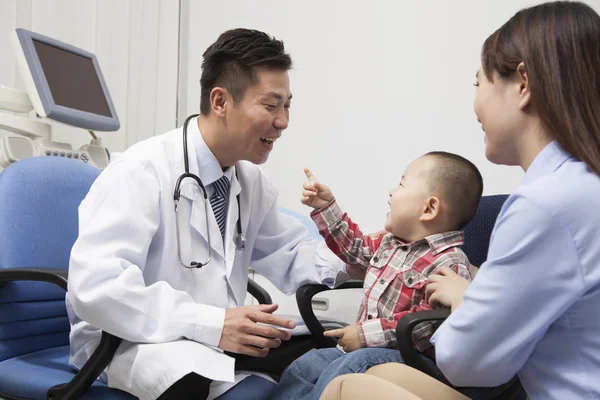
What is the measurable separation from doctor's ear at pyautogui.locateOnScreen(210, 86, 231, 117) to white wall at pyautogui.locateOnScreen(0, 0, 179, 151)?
1.45 m

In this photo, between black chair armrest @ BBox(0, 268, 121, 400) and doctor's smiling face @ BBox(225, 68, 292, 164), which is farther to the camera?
doctor's smiling face @ BBox(225, 68, 292, 164)

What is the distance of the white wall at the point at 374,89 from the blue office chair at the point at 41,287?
1.23 m

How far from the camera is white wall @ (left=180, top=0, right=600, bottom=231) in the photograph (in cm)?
236

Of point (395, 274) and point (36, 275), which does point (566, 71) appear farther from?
point (36, 275)

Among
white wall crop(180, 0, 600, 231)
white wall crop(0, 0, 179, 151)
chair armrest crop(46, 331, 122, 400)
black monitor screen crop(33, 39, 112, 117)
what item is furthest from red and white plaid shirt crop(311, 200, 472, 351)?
white wall crop(0, 0, 179, 151)

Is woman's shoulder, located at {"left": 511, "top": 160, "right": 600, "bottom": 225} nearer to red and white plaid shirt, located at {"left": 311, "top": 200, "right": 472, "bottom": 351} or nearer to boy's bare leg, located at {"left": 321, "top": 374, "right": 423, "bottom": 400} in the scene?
boy's bare leg, located at {"left": 321, "top": 374, "right": 423, "bottom": 400}

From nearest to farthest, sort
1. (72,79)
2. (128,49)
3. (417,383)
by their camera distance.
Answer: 1. (417,383)
2. (72,79)
3. (128,49)

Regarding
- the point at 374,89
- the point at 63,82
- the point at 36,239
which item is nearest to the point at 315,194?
the point at 36,239

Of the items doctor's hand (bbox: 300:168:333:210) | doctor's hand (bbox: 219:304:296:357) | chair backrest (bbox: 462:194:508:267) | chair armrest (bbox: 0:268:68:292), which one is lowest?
doctor's hand (bbox: 219:304:296:357)

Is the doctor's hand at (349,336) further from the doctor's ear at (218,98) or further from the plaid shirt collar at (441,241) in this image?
the doctor's ear at (218,98)

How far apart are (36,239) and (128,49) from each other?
179cm

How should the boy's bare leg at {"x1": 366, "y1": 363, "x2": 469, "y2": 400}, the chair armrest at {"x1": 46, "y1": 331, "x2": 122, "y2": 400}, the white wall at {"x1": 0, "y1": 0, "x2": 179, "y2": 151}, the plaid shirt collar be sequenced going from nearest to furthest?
the boy's bare leg at {"x1": 366, "y1": 363, "x2": 469, "y2": 400} < the chair armrest at {"x1": 46, "y1": 331, "x2": 122, "y2": 400} < the plaid shirt collar < the white wall at {"x1": 0, "y1": 0, "x2": 179, "y2": 151}

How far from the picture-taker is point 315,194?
1.55 m

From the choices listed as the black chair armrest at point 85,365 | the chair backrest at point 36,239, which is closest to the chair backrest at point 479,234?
the black chair armrest at point 85,365
